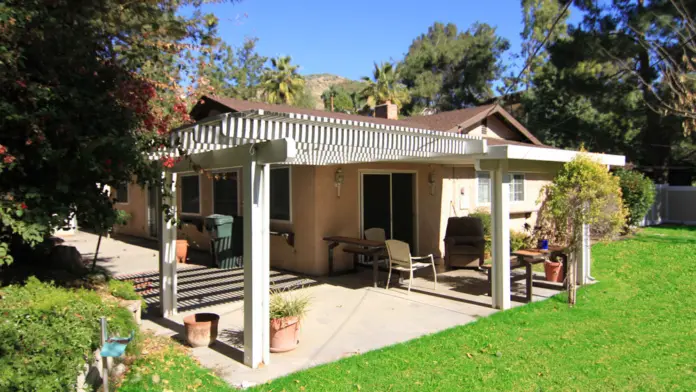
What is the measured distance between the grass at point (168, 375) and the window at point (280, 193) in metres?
5.05

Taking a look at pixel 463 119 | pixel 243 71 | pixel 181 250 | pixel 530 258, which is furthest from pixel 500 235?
pixel 243 71

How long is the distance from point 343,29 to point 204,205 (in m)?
5.81

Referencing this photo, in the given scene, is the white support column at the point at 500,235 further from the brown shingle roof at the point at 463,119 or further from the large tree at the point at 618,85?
the large tree at the point at 618,85

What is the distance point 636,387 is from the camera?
4.13 metres

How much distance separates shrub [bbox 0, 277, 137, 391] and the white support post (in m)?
1.14

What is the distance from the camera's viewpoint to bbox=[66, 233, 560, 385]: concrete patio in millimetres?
4969

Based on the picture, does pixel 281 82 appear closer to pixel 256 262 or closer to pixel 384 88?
pixel 384 88

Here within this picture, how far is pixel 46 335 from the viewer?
326cm

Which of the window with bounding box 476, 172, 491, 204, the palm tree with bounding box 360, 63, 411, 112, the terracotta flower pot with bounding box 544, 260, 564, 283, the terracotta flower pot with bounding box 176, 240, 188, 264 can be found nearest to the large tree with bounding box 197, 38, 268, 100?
the palm tree with bounding box 360, 63, 411, 112

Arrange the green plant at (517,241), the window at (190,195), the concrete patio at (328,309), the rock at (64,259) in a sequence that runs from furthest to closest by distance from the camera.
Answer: the window at (190,195)
the green plant at (517,241)
the rock at (64,259)
the concrete patio at (328,309)

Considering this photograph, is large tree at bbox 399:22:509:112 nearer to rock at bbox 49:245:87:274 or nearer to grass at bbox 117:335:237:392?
rock at bbox 49:245:87:274

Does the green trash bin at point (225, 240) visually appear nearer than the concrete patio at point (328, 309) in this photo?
No

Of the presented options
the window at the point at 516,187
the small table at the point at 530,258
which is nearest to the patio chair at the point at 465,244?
the small table at the point at 530,258

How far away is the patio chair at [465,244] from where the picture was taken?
9562 mm
